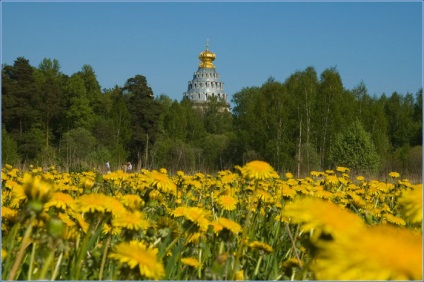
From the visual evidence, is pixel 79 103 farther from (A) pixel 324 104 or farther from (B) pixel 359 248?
(B) pixel 359 248

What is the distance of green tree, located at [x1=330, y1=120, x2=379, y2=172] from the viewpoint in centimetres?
2048

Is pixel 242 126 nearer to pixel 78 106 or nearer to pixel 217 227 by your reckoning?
pixel 78 106

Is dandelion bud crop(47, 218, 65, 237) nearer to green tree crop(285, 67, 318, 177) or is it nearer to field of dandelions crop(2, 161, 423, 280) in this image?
field of dandelions crop(2, 161, 423, 280)

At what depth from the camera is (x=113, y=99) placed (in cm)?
3816

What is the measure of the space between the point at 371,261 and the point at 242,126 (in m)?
30.0

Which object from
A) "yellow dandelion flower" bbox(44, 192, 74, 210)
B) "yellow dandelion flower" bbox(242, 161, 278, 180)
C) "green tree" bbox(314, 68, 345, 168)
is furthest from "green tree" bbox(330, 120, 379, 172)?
"yellow dandelion flower" bbox(44, 192, 74, 210)

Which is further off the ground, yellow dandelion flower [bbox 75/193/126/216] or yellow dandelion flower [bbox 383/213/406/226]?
yellow dandelion flower [bbox 75/193/126/216]

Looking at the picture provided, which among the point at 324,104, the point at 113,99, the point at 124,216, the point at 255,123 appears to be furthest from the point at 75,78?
the point at 124,216

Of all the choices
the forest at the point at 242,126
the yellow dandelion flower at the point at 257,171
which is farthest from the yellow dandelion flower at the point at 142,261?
the forest at the point at 242,126

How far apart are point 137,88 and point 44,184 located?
33.8m

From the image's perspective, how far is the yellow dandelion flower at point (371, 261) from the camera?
53cm

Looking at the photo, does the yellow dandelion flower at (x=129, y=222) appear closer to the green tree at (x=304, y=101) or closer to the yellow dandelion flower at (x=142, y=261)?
the yellow dandelion flower at (x=142, y=261)

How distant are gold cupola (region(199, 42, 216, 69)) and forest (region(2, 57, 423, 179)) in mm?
39766

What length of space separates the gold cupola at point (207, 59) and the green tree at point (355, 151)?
5492 cm
